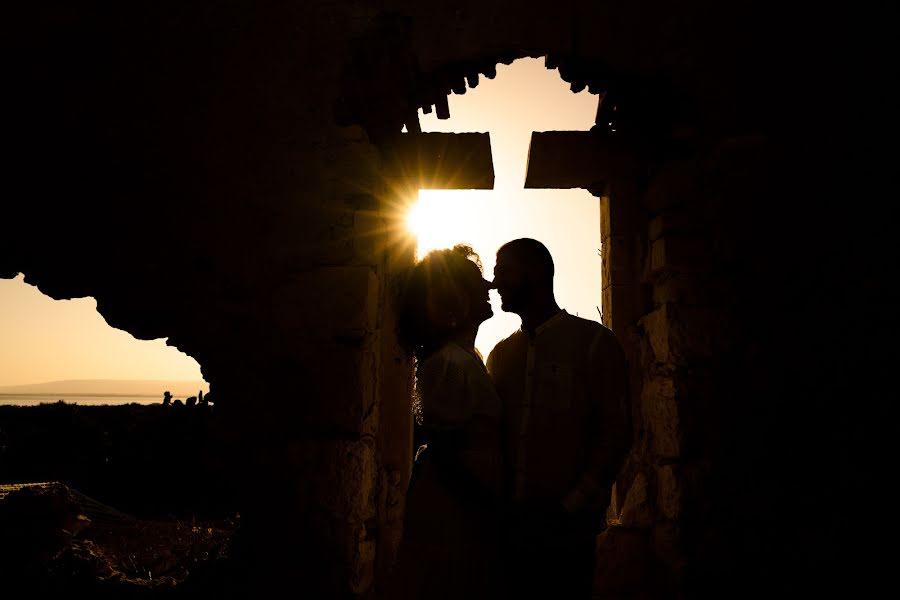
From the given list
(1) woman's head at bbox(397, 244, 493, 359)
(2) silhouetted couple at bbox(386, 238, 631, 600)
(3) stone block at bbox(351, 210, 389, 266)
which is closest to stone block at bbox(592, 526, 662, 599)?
(2) silhouetted couple at bbox(386, 238, 631, 600)

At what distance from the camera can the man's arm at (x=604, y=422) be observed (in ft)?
6.33

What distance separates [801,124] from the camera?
3014 mm

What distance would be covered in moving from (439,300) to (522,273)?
16.0 inches

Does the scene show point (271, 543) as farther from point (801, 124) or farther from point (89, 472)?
point (89, 472)

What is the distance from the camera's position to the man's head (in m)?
2.23

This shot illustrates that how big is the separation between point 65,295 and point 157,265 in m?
0.58

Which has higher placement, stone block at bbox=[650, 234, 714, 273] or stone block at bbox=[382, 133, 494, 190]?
stone block at bbox=[382, 133, 494, 190]

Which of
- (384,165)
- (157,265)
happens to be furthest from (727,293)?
(157,265)

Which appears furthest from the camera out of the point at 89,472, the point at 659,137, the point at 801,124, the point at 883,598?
the point at 89,472

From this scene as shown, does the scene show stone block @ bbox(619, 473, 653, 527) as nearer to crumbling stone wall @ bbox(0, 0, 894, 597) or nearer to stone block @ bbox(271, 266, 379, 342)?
crumbling stone wall @ bbox(0, 0, 894, 597)

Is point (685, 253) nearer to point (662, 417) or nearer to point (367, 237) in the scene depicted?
point (662, 417)

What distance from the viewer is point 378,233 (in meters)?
2.97

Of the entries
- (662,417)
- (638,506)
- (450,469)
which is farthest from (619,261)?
(450,469)

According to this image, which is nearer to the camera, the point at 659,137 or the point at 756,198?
the point at 756,198
